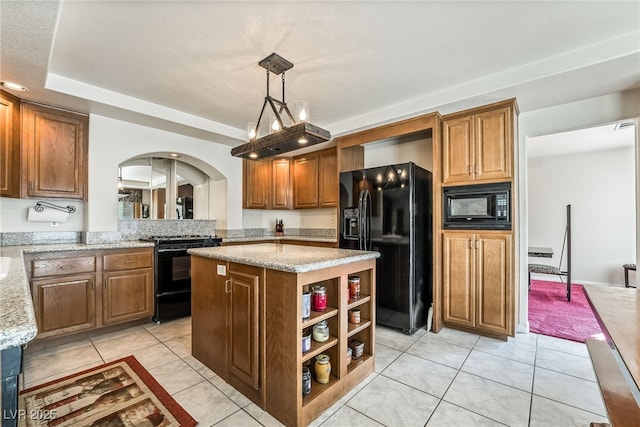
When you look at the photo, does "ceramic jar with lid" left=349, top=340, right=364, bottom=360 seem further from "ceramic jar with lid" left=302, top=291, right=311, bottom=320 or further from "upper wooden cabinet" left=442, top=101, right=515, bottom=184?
"upper wooden cabinet" left=442, top=101, right=515, bottom=184

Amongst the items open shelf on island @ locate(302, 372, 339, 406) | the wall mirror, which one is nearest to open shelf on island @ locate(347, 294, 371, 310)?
open shelf on island @ locate(302, 372, 339, 406)

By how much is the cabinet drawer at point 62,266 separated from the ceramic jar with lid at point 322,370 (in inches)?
99.0

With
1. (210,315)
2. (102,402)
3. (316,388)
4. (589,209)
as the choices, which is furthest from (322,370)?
(589,209)

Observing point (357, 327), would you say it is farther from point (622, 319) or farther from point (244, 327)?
point (622, 319)

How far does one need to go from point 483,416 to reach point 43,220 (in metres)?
4.22

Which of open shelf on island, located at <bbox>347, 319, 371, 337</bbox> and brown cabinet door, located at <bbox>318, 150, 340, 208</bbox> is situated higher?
brown cabinet door, located at <bbox>318, 150, 340, 208</bbox>

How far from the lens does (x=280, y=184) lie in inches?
199

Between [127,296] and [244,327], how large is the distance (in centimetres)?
201

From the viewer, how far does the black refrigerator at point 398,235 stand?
3.02 meters

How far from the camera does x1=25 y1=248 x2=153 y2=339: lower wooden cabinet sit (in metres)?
2.66

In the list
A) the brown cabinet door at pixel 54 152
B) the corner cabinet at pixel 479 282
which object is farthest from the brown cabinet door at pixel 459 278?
the brown cabinet door at pixel 54 152

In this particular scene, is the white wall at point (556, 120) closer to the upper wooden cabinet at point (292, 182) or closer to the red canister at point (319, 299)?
the red canister at point (319, 299)

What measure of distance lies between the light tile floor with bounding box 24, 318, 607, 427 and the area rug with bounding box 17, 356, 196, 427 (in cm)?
10

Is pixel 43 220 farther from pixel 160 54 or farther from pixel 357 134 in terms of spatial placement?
pixel 357 134
